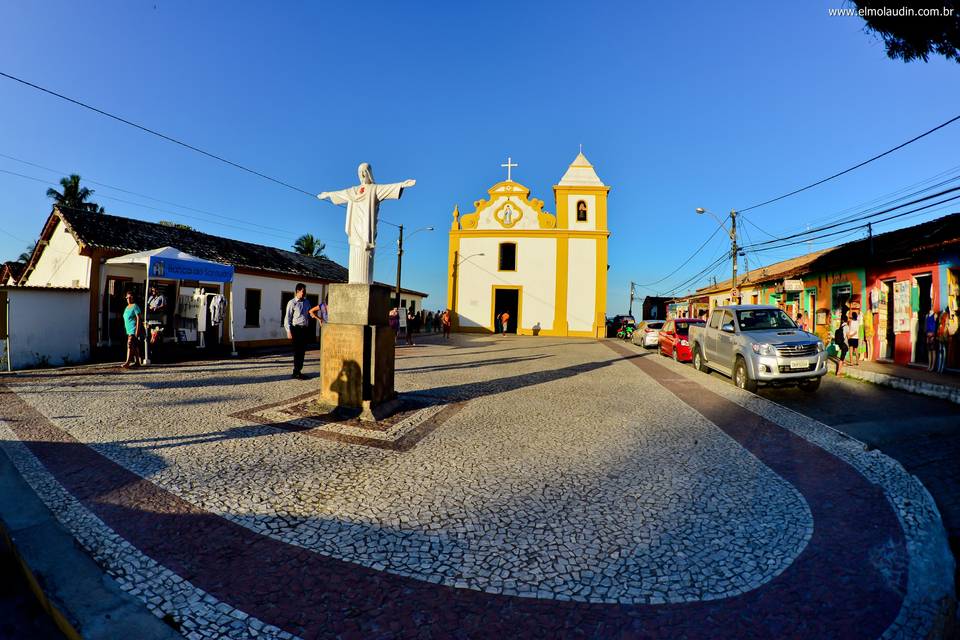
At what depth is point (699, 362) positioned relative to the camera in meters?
11.9

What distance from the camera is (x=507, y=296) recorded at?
3194cm

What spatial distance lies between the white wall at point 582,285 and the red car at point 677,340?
43.4 feet

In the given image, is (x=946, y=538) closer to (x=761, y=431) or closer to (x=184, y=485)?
(x=761, y=431)

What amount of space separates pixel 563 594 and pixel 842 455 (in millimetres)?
4188

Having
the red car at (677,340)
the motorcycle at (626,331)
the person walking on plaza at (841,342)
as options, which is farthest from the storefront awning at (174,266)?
the motorcycle at (626,331)

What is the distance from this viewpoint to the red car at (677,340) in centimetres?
1433

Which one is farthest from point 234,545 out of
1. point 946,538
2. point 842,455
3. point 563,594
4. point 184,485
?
point 842,455

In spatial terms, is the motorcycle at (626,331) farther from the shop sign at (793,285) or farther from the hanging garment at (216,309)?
the hanging garment at (216,309)

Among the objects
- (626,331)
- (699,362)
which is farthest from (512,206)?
(699,362)

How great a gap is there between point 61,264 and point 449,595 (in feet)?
53.5

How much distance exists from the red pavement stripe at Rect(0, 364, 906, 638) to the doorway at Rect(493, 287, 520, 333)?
27.9 metres

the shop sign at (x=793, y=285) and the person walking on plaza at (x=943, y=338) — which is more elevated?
the shop sign at (x=793, y=285)

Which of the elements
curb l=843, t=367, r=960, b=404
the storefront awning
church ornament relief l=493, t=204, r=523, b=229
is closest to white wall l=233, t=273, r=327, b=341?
the storefront awning

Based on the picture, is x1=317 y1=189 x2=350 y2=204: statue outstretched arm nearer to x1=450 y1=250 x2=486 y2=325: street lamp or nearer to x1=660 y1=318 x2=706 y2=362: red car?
x1=660 y1=318 x2=706 y2=362: red car
